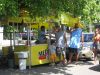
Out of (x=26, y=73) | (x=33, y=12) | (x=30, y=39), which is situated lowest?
(x=26, y=73)

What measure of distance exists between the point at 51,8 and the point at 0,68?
411cm

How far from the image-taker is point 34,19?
48.8 ft

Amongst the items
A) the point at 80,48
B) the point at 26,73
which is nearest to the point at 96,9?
the point at 80,48

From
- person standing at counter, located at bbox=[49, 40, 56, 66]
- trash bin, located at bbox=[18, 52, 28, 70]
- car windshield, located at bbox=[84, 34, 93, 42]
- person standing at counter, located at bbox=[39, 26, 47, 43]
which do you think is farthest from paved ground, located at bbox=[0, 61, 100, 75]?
car windshield, located at bbox=[84, 34, 93, 42]

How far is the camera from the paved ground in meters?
14.5

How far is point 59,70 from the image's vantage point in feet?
49.7

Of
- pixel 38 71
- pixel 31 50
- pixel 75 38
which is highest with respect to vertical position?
pixel 75 38

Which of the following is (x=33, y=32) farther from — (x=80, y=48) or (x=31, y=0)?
(x=31, y=0)

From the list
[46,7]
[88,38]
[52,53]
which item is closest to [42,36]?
[52,53]

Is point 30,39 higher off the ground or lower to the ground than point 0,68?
higher

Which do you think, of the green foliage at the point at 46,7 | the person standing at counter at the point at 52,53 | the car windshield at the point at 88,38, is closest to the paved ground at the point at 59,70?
the person standing at counter at the point at 52,53

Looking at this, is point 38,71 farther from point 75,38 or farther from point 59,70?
point 75,38

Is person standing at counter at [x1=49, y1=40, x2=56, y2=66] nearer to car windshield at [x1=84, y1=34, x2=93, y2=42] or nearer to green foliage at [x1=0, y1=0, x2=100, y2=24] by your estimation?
green foliage at [x1=0, y1=0, x2=100, y2=24]

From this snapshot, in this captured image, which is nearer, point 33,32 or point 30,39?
point 30,39
